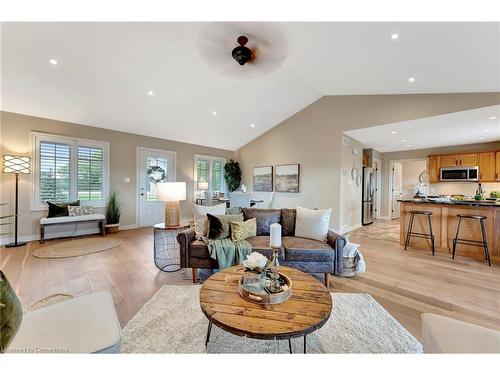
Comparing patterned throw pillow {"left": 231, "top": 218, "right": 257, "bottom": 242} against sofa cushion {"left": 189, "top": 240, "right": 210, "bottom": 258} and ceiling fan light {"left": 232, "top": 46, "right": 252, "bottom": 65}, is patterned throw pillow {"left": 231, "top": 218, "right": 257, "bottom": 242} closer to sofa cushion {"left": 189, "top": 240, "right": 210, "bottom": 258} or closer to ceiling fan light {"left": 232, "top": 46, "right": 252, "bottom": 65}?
sofa cushion {"left": 189, "top": 240, "right": 210, "bottom": 258}

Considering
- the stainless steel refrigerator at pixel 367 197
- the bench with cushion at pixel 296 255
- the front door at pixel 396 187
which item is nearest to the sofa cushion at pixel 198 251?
the bench with cushion at pixel 296 255

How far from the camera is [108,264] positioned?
305 cm

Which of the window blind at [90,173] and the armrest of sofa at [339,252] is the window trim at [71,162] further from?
the armrest of sofa at [339,252]

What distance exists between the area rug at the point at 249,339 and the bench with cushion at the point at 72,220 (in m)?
3.41

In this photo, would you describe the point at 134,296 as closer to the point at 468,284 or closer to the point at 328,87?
the point at 468,284

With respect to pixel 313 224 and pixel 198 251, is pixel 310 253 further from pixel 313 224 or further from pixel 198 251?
pixel 198 251

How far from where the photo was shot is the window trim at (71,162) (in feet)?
13.6

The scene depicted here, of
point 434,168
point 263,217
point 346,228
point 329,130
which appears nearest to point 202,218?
point 263,217

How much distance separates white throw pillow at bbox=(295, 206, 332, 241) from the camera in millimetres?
2824

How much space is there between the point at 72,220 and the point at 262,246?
4087mm

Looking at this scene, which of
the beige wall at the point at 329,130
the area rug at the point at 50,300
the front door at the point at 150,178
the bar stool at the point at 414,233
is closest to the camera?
the area rug at the point at 50,300

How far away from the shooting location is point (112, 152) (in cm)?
511

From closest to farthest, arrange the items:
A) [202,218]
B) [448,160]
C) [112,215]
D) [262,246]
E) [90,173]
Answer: [262,246]
[202,218]
[90,173]
[112,215]
[448,160]
